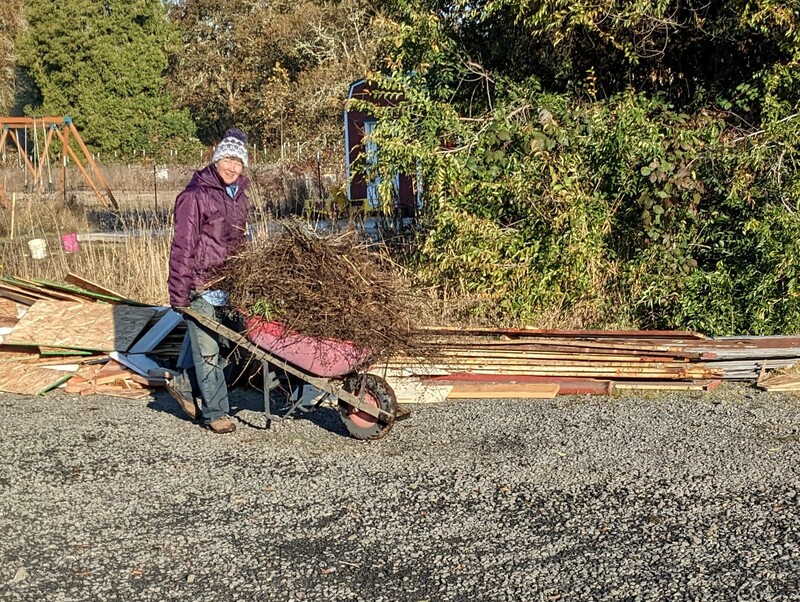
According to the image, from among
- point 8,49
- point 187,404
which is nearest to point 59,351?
point 187,404

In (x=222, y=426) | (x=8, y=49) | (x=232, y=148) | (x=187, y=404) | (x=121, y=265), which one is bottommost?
(x=222, y=426)

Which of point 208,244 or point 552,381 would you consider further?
point 552,381

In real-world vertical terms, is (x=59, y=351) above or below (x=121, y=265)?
below

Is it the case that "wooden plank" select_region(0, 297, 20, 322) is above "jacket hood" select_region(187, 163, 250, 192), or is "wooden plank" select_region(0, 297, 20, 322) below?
below

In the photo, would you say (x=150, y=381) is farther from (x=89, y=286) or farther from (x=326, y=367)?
(x=326, y=367)

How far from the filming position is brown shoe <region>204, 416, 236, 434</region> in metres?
6.87

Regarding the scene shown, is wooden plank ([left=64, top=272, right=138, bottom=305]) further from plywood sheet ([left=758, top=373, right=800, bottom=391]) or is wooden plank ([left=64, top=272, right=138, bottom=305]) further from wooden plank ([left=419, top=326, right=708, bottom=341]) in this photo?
plywood sheet ([left=758, top=373, right=800, bottom=391])

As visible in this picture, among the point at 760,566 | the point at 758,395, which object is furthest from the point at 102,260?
the point at 760,566

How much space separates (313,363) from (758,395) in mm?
3843

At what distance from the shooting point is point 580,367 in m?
7.96

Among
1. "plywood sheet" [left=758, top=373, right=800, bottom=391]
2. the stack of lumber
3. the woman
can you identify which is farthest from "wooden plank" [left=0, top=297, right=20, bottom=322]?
"plywood sheet" [left=758, top=373, right=800, bottom=391]

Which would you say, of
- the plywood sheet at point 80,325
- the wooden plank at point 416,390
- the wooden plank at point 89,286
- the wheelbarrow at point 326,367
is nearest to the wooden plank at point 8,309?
the plywood sheet at point 80,325

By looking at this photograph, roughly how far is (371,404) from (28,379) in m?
3.70

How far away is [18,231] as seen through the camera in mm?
20000
